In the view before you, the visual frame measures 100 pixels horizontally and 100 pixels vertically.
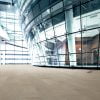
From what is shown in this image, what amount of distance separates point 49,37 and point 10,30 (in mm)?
23270

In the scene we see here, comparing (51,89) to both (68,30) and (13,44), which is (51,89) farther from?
(13,44)

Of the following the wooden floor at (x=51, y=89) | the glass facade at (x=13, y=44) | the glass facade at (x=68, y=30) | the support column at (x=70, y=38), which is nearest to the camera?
the wooden floor at (x=51, y=89)

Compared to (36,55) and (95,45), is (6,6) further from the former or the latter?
(95,45)

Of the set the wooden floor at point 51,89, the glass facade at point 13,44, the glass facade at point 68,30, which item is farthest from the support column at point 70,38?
the glass facade at point 13,44

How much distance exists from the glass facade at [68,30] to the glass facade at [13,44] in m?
20.5

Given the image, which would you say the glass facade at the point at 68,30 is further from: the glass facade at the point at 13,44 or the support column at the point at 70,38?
the glass facade at the point at 13,44

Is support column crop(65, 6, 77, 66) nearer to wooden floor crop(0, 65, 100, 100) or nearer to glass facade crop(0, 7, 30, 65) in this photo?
wooden floor crop(0, 65, 100, 100)

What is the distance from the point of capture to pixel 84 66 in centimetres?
1867

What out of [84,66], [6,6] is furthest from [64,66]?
[6,6]

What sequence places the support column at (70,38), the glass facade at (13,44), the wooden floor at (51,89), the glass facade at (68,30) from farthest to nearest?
1. the glass facade at (13,44)
2. the support column at (70,38)
3. the glass facade at (68,30)
4. the wooden floor at (51,89)

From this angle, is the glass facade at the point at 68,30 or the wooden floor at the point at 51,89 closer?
the wooden floor at the point at 51,89

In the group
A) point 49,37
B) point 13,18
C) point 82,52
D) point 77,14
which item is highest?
point 13,18

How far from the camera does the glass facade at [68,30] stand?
18.0 m

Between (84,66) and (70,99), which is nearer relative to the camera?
(70,99)
